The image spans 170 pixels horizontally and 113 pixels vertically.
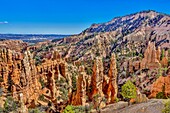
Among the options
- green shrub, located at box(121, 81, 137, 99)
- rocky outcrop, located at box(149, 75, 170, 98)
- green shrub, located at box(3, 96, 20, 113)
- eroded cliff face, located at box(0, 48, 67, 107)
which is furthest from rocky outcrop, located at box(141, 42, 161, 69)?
green shrub, located at box(3, 96, 20, 113)

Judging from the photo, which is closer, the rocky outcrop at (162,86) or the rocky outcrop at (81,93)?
the rocky outcrop at (162,86)

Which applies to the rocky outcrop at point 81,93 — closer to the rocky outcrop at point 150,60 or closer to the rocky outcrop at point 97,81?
the rocky outcrop at point 97,81

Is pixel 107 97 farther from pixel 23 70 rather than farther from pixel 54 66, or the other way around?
pixel 54 66

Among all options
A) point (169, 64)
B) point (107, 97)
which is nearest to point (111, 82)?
point (107, 97)

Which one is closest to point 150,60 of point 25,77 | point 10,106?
point 25,77

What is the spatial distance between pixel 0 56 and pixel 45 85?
15.7 meters

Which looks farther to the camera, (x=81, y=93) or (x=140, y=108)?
(x=81, y=93)

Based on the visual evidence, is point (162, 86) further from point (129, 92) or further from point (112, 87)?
point (112, 87)

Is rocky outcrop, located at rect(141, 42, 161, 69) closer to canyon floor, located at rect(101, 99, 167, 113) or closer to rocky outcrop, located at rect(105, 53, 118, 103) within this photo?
rocky outcrop, located at rect(105, 53, 118, 103)

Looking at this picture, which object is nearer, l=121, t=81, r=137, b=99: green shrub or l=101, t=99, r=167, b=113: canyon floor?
l=101, t=99, r=167, b=113: canyon floor

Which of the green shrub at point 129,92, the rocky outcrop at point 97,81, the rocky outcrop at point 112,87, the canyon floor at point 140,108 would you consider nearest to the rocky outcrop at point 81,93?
the rocky outcrop at point 97,81

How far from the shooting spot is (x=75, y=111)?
57656mm

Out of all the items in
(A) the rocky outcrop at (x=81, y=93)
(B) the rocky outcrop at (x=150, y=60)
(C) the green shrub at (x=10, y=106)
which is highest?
(B) the rocky outcrop at (x=150, y=60)

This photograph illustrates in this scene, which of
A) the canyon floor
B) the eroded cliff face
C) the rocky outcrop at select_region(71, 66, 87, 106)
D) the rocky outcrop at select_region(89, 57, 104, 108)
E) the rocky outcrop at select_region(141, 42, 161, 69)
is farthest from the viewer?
the rocky outcrop at select_region(141, 42, 161, 69)
